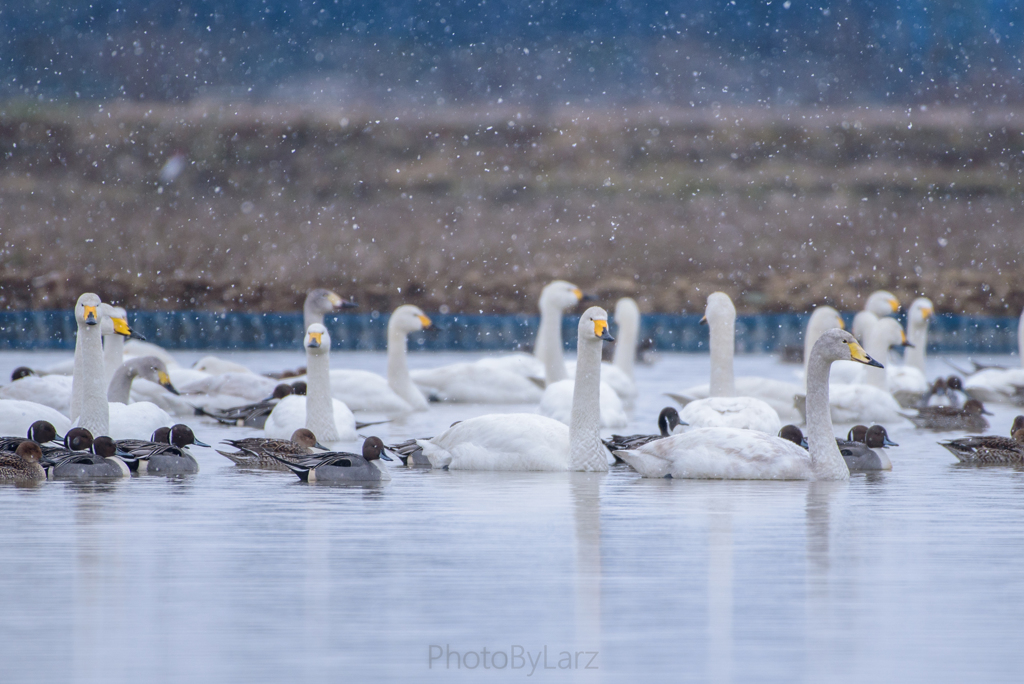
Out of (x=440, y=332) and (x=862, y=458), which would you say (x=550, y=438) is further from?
(x=440, y=332)

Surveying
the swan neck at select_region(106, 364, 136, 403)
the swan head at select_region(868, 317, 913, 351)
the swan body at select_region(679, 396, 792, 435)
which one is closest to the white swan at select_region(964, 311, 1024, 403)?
the swan head at select_region(868, 317, 913, 351)

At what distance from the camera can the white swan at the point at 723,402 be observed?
1209 cm

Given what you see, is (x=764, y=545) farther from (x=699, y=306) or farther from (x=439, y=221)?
(x=439, y=221)

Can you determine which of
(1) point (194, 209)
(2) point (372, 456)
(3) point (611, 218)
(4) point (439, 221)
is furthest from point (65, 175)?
(2) point (372, 456)

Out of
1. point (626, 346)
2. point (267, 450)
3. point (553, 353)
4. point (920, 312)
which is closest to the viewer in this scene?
point (267, 450)

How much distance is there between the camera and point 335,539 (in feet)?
26.4

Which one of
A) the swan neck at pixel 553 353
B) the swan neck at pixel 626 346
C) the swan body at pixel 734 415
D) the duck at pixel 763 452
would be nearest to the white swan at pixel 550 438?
the duck at pixel 763 452

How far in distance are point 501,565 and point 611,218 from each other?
191ft

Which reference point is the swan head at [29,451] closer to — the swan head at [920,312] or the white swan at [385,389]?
the white swan at [385,389]

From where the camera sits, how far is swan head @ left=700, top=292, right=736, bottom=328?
Result: 14.1 metres

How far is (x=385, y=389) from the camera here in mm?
16359

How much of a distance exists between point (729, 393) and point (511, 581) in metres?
7.38

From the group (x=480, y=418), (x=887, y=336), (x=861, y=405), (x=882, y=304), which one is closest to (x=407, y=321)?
(x=861, y=405)

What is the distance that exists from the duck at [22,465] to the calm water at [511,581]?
0.94 ft
